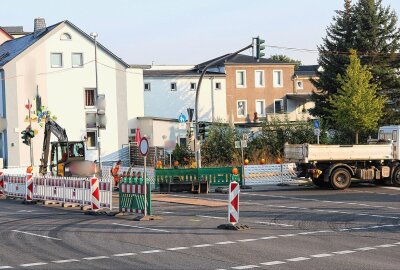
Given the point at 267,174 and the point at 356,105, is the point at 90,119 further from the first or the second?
the point at 267,174

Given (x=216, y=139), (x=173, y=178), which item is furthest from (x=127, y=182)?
(x=216, y=139)

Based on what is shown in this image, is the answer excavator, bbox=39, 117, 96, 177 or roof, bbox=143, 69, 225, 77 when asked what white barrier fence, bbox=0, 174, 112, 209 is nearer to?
excavator, bbox=39, 117, 96, 177

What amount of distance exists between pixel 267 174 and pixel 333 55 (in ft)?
78.6

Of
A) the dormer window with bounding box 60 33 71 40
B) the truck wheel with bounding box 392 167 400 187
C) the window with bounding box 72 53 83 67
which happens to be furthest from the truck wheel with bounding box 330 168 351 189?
the dormer window with bounding box 60 33 71 40

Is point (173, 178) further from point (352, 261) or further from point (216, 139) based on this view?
point (352, 261)

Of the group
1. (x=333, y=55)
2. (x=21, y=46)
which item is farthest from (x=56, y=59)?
(x=333, y=55)

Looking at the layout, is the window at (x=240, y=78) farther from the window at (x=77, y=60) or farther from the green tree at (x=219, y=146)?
the green tree at (x=219, y=146)

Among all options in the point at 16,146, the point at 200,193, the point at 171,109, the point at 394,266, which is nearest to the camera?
the point at 394,266

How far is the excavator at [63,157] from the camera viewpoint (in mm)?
36094

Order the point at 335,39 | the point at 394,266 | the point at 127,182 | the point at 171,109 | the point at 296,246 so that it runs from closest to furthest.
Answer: the point at 394,266 < the point at 296,246 < the point at 127,182 < the point at 335,39 < the point at 171,109

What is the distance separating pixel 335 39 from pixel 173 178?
97.3 feet

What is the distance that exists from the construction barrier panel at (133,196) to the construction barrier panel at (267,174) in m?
16.3

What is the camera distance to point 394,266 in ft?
42.0

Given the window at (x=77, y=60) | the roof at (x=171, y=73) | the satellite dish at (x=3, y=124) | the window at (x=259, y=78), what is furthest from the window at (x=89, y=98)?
the window at (x=259, y=78)
